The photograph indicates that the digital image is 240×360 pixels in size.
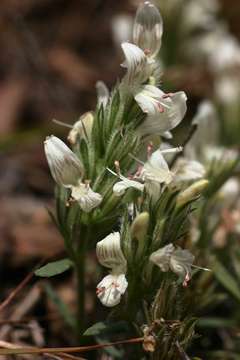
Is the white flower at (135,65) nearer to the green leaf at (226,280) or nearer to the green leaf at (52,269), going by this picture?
the green leaf at (52,269)

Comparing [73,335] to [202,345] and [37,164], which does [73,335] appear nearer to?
[202,345]

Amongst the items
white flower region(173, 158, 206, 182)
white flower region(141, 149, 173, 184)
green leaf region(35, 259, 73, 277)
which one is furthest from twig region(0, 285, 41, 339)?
white flower region(141, 149, 173, 184)

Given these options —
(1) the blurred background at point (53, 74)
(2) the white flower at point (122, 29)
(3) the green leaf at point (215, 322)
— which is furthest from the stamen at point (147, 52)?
(2) the white flower at point (122, 29)

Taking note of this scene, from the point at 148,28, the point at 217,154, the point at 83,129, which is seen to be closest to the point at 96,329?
the point at 83,129

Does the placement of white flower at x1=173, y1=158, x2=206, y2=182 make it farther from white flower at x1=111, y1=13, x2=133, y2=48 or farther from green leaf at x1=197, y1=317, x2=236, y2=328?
white flower at x1=111, y1=13, x2=133, y2=48

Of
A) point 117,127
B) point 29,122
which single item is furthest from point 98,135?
point 29,122
